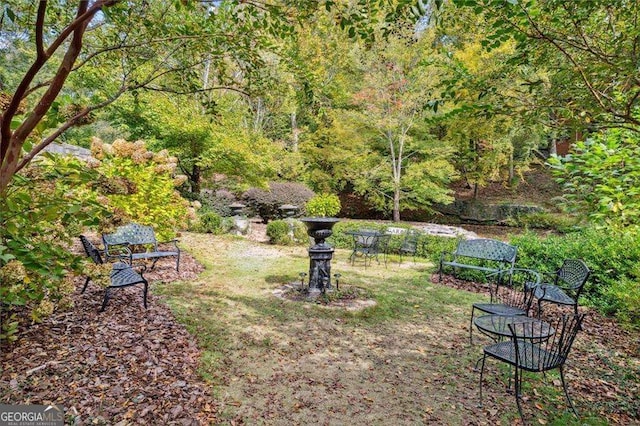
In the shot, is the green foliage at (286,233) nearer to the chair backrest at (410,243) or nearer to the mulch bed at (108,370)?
the chair backrest at (410,243)

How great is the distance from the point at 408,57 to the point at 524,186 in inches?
424

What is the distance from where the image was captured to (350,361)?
11.4 ft

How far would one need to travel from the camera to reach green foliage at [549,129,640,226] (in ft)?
14.8

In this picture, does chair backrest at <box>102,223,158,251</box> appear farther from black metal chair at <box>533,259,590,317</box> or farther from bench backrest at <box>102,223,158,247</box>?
black metal chair at <box>533,259,590,317</box>

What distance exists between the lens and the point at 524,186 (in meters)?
18.9

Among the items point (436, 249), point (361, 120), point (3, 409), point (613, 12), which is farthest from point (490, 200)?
point (3, 409)

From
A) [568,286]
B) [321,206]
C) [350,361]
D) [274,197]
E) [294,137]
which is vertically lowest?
[350,361]

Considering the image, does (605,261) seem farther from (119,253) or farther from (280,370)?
(119,253)

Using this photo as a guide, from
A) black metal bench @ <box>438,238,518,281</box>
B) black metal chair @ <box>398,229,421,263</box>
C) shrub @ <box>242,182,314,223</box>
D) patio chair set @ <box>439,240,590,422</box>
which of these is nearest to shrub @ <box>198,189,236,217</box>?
shrub @ <box>242,182,314,223</box>

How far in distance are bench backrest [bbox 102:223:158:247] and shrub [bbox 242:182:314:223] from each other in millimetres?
8034

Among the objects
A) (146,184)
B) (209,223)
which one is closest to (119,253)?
(146,184)

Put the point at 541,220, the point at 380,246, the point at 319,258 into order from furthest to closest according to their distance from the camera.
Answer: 1. the point at 541,220
2. the point at 380,246
3. the point at 319,258

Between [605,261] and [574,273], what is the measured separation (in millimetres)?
1100

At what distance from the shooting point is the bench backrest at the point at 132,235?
5.97 meters
